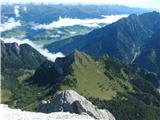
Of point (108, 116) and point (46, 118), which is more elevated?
point (46, 118)

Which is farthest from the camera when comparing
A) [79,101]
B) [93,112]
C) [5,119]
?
[79,101]

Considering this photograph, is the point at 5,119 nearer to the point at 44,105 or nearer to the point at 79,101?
the point at 79,101

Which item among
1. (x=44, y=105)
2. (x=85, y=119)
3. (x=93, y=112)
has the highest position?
(x=85, y=119)

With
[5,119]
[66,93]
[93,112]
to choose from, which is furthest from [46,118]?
[66,93]

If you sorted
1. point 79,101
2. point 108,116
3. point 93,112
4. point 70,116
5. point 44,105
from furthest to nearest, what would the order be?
point 44,105
point 79,101
point 108,116
point 93,112
point 70,116

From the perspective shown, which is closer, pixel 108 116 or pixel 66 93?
pixel 108 116

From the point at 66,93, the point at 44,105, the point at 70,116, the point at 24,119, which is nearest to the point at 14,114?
the point at 24,119

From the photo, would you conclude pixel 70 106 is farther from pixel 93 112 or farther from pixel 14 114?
pixel 14 114

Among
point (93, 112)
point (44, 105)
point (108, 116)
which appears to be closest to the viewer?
point (93, 112)

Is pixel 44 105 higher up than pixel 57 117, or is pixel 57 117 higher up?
pixel 57 117
